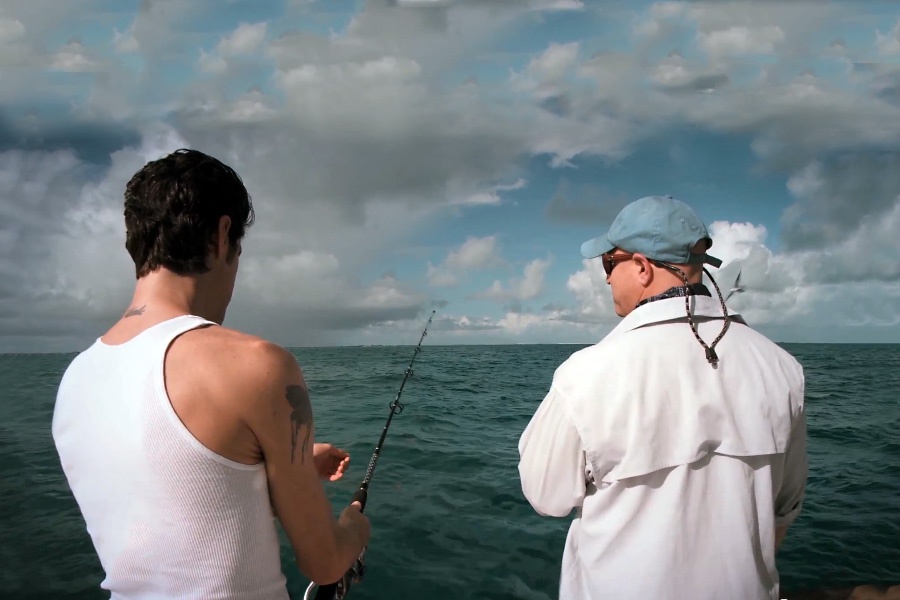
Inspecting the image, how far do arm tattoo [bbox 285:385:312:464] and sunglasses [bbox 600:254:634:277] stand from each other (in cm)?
137

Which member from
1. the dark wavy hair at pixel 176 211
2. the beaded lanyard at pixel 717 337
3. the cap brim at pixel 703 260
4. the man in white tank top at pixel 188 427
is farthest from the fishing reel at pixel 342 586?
the cap brim at pixel 703 260

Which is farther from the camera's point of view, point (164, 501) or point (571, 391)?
point (571, 391)

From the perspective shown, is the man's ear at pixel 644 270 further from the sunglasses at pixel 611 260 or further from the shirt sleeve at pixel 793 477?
the shirt sleeve at pixel 793 477

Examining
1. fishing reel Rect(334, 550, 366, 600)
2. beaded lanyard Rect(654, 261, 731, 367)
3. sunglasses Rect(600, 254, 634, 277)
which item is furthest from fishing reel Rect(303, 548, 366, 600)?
sunglasses Rect(600, 254, 634, 277)

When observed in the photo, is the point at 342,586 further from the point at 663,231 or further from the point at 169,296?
the point at 663,231

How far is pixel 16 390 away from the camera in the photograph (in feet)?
71.4

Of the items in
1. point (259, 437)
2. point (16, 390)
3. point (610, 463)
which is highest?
point (259, 437)

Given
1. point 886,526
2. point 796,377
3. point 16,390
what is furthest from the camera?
point 16,390

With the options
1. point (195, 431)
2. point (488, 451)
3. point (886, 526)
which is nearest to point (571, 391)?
point (195, 431)

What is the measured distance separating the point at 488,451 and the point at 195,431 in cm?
931

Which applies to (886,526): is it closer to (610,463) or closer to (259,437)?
(610,463)

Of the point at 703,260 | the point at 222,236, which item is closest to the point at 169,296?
the point at 222,236

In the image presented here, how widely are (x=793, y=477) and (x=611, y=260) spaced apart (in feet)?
3.46

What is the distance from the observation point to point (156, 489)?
141 cm
